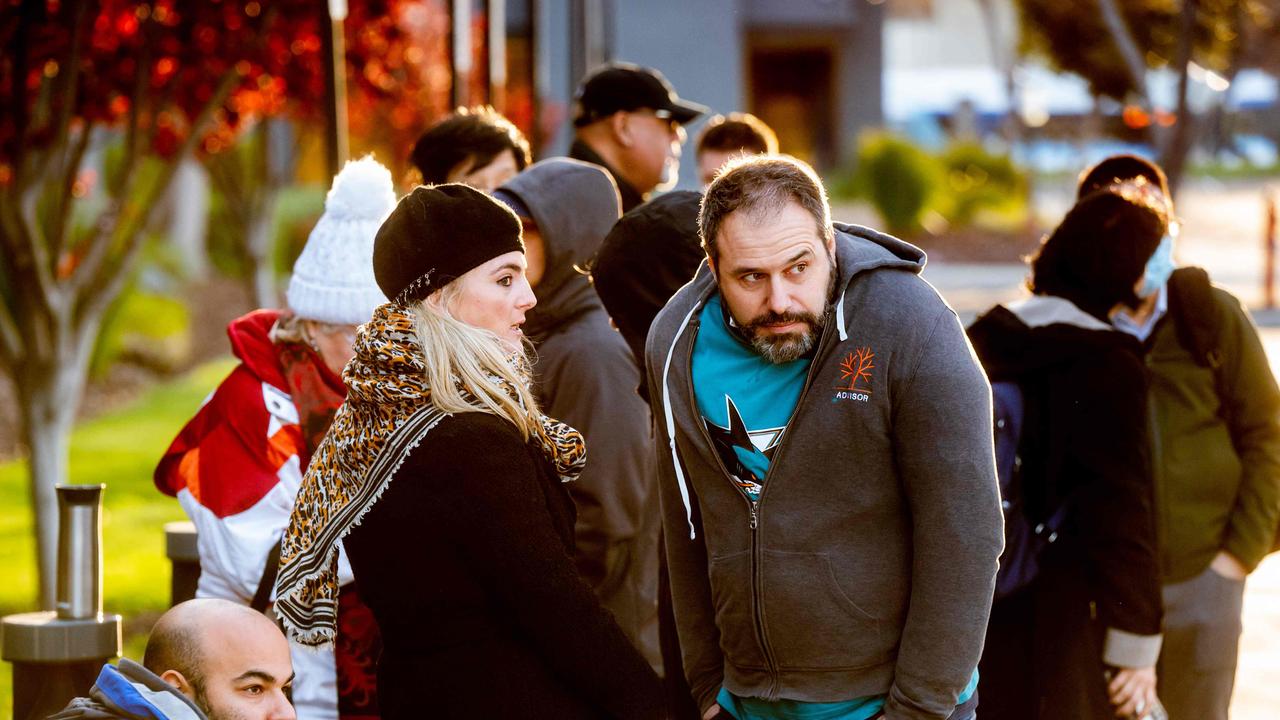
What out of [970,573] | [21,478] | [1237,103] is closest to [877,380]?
[970,573]

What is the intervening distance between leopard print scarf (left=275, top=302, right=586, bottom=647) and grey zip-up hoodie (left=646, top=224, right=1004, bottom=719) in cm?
42

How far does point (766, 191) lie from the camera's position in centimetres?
308

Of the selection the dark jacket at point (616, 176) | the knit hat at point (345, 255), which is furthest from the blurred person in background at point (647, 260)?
the dark jacket at point (616, 176)

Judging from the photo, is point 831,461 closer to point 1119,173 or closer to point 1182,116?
point 1119,173

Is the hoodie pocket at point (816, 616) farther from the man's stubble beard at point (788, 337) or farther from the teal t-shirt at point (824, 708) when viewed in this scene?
the man's stubble beard at point (788, 337)

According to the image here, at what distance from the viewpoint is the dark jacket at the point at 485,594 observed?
9.00 ft

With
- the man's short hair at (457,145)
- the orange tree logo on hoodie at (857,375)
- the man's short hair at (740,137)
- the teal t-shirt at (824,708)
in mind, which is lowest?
the teal t-shirt at (824,708)

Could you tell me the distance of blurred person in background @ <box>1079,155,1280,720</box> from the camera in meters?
4.42

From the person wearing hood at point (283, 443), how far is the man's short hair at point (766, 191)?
1068mm

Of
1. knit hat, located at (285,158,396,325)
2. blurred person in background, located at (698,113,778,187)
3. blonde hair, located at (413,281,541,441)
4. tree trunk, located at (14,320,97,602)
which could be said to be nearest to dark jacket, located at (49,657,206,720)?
blonde hair, located at (413,281,541,441)

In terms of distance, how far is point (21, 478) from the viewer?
12.4 m

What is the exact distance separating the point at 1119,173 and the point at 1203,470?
98 centimetres

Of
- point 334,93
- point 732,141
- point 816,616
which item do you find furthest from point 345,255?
point 732,141

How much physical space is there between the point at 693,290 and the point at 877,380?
0.55 m
